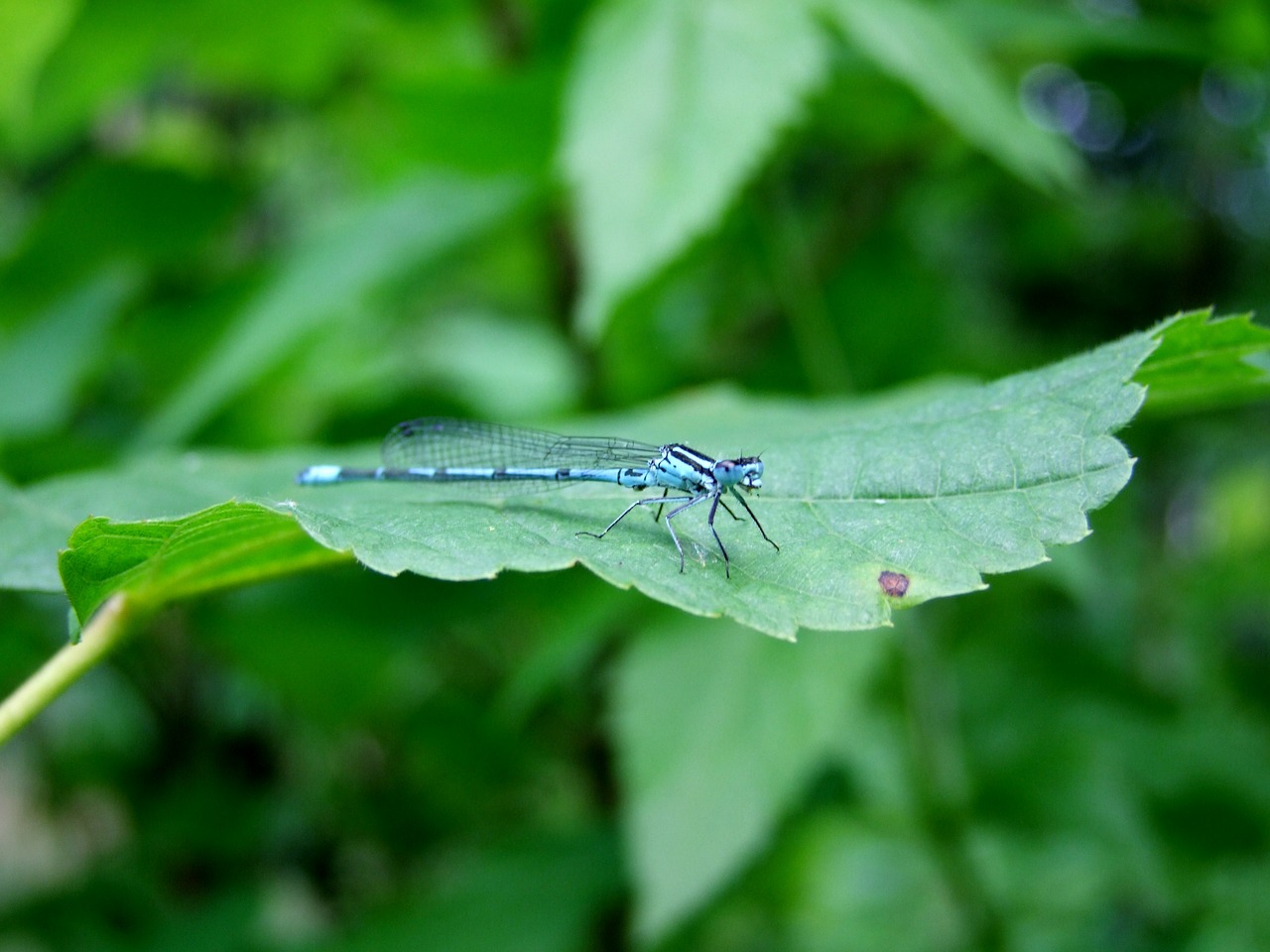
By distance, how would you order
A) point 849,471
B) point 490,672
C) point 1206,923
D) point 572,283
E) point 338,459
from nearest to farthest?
point 849,471
point 338,459
point 1206,923
point 572,283
point 490,672

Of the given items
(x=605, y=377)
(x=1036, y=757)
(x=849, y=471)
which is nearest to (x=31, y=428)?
(x=605, y=377)

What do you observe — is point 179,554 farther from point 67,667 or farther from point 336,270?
point 336,270

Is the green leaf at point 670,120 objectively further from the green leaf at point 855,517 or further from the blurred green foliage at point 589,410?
the green leaf at point 855,517

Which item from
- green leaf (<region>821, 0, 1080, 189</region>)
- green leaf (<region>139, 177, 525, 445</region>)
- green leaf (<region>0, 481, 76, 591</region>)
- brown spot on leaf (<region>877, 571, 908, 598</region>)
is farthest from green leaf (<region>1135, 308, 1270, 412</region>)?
green leaf (<region>139, 177, 525, 445</region>)

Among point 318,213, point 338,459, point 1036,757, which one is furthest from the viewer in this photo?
point 318,213

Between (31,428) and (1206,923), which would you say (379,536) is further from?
(1206,923)

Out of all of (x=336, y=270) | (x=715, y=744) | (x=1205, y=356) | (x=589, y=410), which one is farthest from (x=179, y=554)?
(x=589, y=410)
